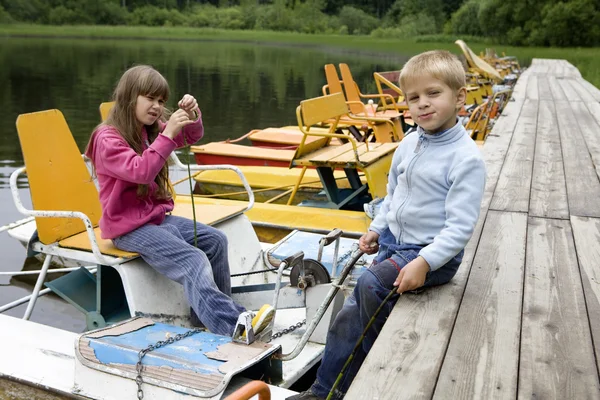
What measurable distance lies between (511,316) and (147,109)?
205cm

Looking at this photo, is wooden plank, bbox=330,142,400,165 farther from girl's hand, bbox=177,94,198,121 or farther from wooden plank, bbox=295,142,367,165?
girl's hand, bbox=177,94,198,121

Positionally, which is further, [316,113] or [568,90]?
[568,90]

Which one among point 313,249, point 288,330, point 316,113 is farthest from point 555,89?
point 288,330

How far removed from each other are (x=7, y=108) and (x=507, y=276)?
16.1 metres

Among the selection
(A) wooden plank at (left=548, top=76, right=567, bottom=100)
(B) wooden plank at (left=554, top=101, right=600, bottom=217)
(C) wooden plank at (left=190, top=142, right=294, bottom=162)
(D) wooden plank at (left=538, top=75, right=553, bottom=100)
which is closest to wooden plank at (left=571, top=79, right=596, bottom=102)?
(A) wooden plank at (left=548, top=76, right=567, bottom=100)

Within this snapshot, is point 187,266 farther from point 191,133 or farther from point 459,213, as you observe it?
point 459,213

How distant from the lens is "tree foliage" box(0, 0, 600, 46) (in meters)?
47.5

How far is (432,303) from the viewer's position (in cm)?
→ 275

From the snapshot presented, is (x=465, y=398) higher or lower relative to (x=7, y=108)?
higher

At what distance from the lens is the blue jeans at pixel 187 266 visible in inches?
137

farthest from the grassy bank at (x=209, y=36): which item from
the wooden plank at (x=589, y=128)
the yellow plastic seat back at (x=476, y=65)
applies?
the wooden plank at (x=589, y=128)

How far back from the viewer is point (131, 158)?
11.5 feet

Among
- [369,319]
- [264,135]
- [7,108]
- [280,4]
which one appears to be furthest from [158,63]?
[280,4]

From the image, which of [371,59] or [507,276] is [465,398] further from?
[371,59]
